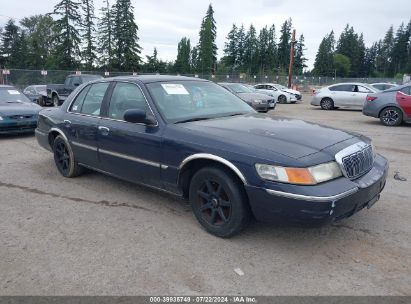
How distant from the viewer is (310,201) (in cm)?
306

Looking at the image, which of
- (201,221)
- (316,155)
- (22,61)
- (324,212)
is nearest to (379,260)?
(324,212)

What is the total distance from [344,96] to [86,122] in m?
16.5

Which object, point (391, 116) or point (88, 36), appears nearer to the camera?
point (391, 116)

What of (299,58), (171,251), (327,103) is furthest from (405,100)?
(299,58)

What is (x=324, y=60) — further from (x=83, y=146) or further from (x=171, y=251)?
(x=171, y=251)

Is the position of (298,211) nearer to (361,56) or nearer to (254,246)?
(254,246)

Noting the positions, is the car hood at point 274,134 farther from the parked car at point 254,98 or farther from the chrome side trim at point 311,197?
the parked car at point 254,98

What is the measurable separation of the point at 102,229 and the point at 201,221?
1.08 metres

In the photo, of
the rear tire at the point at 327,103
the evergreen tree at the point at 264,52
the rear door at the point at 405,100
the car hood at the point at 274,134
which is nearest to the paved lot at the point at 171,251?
the car hood at the point at 274,134

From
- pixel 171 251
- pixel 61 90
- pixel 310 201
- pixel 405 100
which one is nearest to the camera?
pixel 310 201

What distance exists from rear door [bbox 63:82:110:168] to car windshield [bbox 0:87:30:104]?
5.87m

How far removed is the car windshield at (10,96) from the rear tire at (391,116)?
11327 mm

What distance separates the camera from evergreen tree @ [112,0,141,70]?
59.3 m

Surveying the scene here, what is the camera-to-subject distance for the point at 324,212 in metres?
3.08
